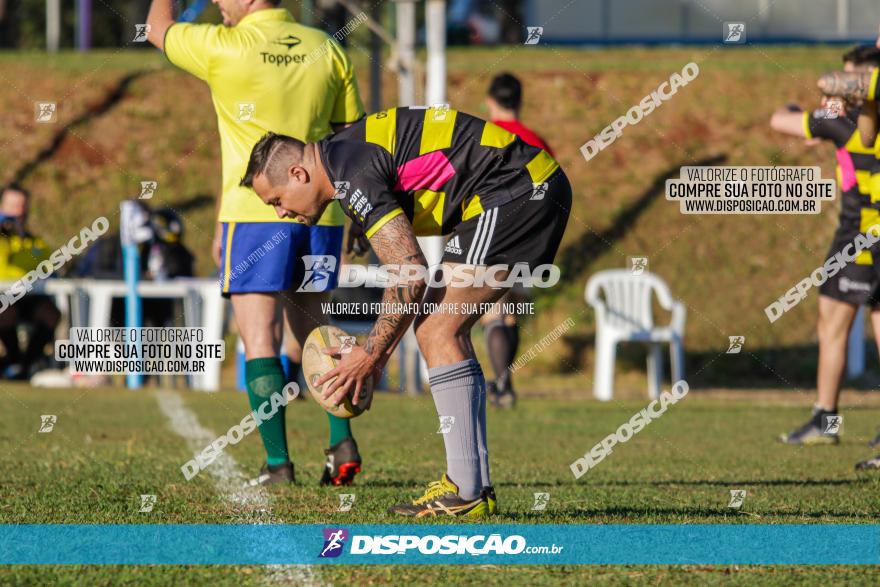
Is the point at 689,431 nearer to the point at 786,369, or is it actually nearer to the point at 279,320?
the point at 279,320

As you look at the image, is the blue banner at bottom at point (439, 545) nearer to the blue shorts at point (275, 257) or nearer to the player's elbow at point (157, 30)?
the blue shorts at point (275, 257)

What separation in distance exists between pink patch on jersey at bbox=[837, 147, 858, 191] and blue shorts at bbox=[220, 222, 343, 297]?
13.4 ft

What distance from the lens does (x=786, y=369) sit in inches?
704

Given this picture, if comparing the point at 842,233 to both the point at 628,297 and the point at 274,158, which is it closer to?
the point at 274,158

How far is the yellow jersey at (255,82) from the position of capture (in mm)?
6879

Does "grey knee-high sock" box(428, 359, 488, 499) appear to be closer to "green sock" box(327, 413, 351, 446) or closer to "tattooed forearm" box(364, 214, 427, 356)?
"tattooed forearm" box(364, 214, 427, 356)

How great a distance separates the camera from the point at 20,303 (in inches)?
628

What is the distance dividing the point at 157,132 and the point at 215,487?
17.6 m

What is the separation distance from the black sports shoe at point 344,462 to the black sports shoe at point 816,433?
4185 mm

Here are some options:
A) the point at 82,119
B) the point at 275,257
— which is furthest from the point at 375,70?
the point at 82,119

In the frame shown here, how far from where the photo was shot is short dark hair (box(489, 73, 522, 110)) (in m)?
12.0

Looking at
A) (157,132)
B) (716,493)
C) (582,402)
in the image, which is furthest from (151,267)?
(716,493)

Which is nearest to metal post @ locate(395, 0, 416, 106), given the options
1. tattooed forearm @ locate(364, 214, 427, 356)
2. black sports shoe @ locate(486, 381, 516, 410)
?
black sports shoe @ locate(486, 381, 516, 410)

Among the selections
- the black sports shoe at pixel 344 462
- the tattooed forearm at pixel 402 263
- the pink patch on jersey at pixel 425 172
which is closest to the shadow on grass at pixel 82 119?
the black sports shoe at pixel 344 462
